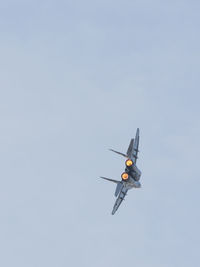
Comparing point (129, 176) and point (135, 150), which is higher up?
point (135, 150)

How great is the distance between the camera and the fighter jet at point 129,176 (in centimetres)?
17738

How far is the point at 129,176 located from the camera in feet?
590

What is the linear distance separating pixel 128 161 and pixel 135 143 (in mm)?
17281

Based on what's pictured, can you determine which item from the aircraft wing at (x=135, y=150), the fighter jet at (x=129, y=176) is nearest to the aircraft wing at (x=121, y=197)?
the fighter jet at (x=129, y=176)

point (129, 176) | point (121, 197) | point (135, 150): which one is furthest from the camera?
point (135, 150)

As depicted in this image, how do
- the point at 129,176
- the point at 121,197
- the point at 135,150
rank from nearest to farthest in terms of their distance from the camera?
the point at 129,176 < the point at 121,197 < the point at 135,150

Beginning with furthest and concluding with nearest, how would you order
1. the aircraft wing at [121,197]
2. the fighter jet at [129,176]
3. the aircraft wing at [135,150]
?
the aircraft wing at [135,150] → the aircraft wing at [121,197] → the fighter jet at [129,176]

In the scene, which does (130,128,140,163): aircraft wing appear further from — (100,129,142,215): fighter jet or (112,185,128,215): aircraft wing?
(112,185,128,215): aircraft wing

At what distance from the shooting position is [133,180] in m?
182

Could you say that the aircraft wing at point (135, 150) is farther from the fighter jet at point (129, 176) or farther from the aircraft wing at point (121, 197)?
the aircraft wing at point (121, 197)

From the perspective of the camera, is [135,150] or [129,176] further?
[135,150]

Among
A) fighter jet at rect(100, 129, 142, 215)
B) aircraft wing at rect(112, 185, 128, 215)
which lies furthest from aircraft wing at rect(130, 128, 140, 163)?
aircraft wing at rect(112, 185, 128, 215)

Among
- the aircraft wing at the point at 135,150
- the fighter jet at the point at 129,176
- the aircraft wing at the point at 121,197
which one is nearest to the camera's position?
the fighter jet at the point at 129,176

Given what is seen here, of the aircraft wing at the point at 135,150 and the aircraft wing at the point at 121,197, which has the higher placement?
the aircraft wing at the point at 135,150
